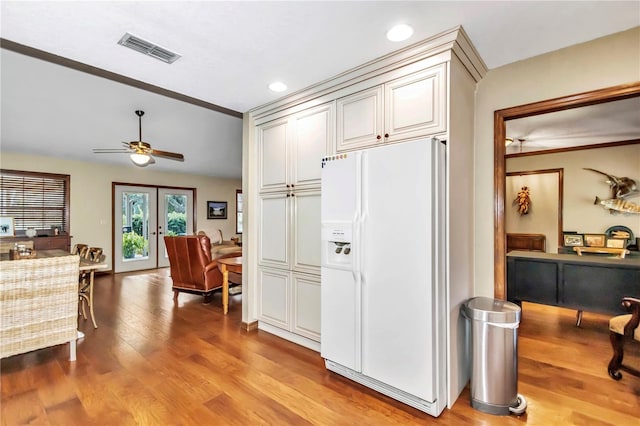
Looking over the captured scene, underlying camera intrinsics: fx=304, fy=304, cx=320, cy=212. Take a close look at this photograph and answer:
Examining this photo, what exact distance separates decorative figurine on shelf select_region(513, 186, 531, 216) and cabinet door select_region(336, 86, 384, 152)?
491 cm

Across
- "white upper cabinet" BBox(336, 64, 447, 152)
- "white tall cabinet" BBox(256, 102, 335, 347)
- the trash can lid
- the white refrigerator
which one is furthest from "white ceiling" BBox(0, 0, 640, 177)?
the trash can lid

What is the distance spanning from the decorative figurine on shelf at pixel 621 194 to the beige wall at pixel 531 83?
378 centimetres

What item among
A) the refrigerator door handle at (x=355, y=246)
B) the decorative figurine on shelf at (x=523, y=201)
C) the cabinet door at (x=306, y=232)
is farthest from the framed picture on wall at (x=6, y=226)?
the decorative figurine on shelf at (x=523, y=201)

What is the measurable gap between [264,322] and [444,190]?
2.35 m

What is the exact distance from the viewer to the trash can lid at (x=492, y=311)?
1917 millimetres

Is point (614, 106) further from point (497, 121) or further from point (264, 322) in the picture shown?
point (264, 322)

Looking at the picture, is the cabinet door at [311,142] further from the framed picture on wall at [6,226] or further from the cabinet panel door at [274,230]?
the framed picture on wall at [6,226]

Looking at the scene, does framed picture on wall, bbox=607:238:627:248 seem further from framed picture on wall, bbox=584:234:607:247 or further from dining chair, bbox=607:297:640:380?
dining chair, bbox=607:297:640:380

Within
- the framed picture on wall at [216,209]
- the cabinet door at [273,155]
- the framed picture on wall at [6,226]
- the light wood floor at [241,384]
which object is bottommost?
the light wood floor at [241,384]

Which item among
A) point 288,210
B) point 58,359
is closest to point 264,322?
point 288,210

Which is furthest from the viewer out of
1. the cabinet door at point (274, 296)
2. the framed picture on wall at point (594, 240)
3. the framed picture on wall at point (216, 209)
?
the framed picture on wall at point (216, 209)

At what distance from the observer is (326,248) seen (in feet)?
7.74

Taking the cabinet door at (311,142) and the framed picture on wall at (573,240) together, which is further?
the framed picture on wall at (573,240)

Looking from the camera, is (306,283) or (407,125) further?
(306,283)
